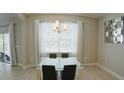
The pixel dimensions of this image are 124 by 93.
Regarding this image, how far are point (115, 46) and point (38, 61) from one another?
6.44 ft

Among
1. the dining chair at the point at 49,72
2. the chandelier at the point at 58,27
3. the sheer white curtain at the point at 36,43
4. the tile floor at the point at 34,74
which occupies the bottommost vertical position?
the tile floor at the point at 34,74

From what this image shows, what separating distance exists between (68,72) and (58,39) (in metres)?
0.80

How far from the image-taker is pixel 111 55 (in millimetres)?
3750

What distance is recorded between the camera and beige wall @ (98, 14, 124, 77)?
3.24 metres

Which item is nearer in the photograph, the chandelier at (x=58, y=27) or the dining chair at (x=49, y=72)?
the dining chair at (x=49, y=72)

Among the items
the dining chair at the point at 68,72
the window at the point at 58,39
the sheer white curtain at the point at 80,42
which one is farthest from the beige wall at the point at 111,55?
the dining chair at the point at 68,72

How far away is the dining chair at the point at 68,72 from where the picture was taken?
2852mm

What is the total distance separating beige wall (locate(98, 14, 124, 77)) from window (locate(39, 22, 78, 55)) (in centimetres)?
56

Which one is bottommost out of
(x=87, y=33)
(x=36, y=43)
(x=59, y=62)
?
(x=59, y=62)

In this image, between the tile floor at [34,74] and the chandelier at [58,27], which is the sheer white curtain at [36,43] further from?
the chandelier at [58,27]

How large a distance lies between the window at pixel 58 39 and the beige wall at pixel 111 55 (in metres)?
0.56

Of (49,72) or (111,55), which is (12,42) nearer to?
(49,72)

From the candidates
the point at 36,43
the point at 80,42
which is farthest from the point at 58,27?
the point at 36,43
